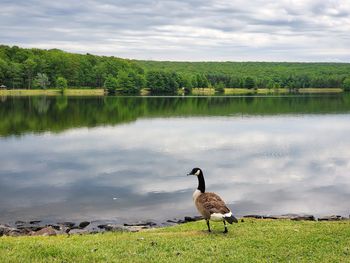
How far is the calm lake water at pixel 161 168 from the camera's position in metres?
32.1

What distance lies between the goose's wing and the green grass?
1068mm

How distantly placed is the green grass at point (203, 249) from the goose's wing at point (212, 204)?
1068mm

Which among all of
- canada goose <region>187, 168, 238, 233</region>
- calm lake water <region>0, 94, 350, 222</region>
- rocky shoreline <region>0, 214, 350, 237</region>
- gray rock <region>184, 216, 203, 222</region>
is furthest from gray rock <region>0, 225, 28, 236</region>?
canada goose <region>187, 168, 238, 233</region>

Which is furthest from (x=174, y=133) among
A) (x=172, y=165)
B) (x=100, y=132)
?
(x=172, y=165)

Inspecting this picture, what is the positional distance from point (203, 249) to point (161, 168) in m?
29.4

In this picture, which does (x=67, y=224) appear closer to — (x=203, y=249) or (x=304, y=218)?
(x=304, y=218)

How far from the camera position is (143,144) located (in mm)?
60281

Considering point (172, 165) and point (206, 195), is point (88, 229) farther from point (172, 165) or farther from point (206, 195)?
point (172, 165)

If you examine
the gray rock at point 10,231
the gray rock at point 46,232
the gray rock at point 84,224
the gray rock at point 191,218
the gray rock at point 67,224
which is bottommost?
the gray rock at point 67,224

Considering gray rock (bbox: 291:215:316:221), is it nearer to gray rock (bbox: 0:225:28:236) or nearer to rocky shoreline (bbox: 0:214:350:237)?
rocky shoreline (bbox: 0:214:350:237)

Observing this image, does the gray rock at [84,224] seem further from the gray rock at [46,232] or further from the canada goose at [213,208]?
the canada goose at [213,208]

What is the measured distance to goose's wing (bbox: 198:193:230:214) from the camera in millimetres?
16702

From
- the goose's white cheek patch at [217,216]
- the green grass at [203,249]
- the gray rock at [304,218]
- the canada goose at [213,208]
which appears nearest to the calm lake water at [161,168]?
the gray rock at [304,218]

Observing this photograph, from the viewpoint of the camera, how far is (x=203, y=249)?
15.2m
